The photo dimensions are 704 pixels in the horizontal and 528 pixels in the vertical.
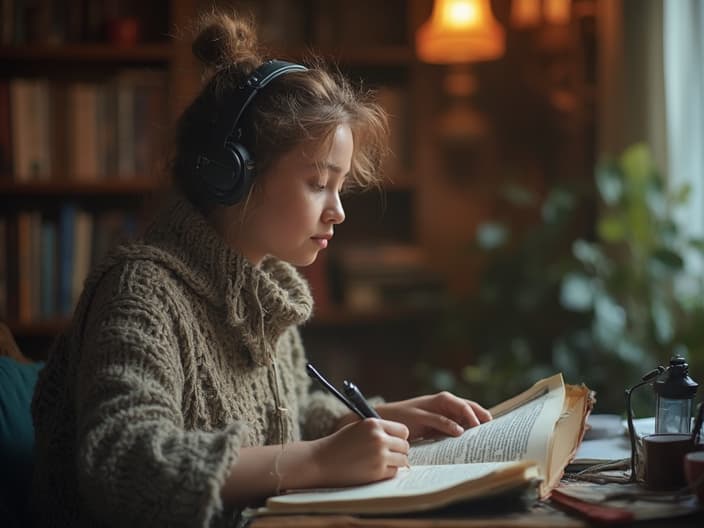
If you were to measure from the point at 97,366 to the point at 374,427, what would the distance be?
0.28 metres

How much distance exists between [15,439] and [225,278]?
13.6 inches

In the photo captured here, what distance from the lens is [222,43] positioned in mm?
1301

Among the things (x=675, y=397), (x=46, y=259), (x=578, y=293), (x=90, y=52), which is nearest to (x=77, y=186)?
(x=46, y=259)

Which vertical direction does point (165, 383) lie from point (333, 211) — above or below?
below

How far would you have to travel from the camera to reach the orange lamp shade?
2.80 meters

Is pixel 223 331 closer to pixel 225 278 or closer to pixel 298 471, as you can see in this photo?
pixel 225 278

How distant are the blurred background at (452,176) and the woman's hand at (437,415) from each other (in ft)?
4.37

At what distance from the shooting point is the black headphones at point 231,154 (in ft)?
3.86

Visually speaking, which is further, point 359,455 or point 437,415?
point 437,415

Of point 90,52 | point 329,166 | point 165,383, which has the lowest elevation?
A: point 165,383

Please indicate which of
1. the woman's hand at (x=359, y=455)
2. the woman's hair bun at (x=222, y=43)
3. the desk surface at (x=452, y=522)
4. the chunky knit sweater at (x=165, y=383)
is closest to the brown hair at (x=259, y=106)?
the woman's hair bun at (x=222, y=43)

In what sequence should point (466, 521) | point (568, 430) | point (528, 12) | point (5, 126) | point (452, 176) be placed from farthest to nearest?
point (452, 176) < point (528, 12) < point (5, 126) < point (568, 430) < point (466, 521)

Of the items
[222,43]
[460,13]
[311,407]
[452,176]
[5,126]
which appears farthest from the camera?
[452,176]

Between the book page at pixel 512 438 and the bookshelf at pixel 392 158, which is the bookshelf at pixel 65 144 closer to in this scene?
the bookshelf at pixel 392 158
